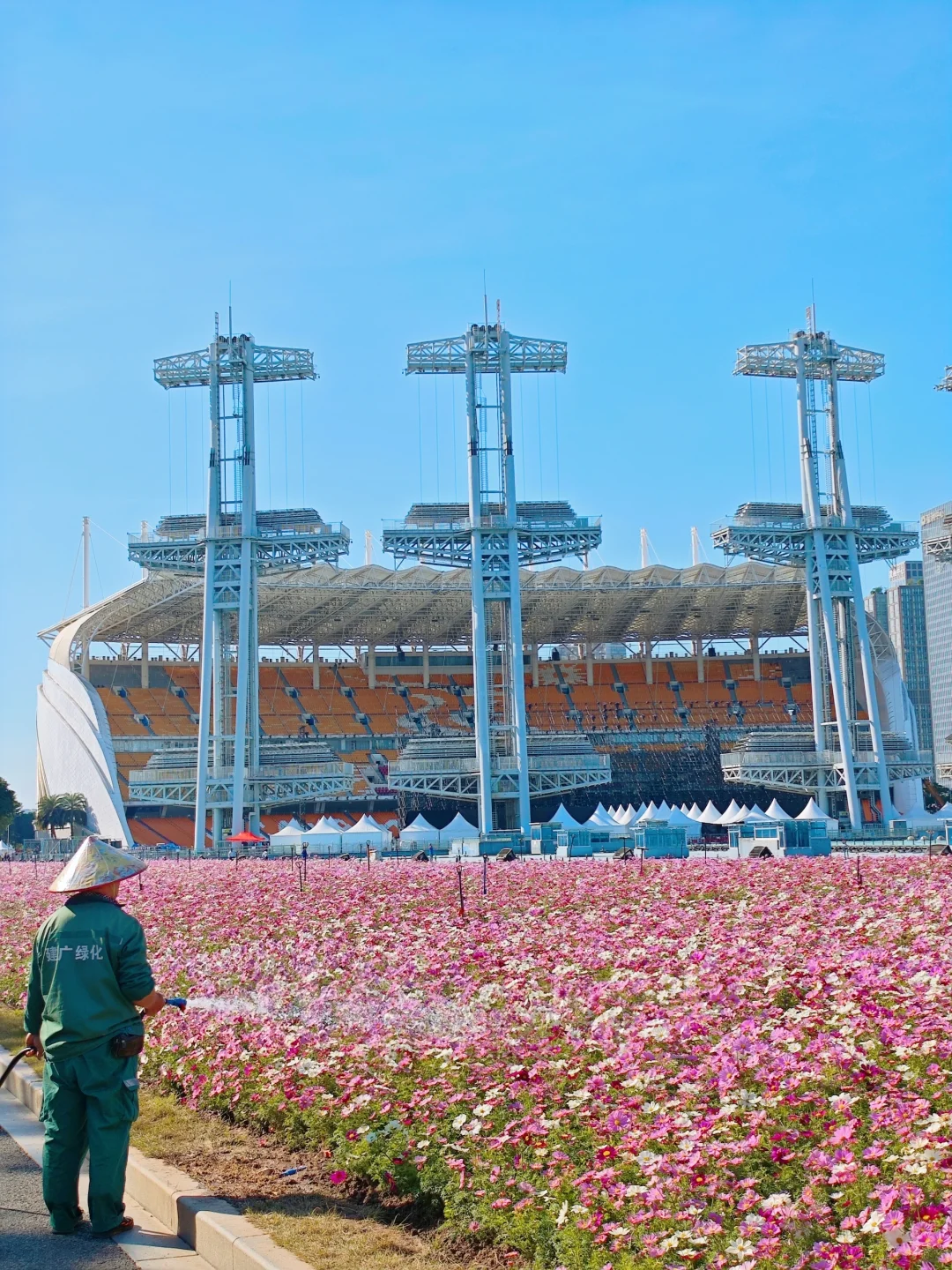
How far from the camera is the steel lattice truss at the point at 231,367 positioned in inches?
2808

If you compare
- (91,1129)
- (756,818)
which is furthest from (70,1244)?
(756,818)

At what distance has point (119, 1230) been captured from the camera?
835 cm

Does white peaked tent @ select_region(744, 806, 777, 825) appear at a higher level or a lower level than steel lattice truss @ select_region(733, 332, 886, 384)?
lower

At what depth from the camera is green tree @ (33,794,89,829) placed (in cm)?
7906

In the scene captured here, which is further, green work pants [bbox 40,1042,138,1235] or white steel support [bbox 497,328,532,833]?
white steel support [bbox 497,328,532,833]

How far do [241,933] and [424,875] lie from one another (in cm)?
969

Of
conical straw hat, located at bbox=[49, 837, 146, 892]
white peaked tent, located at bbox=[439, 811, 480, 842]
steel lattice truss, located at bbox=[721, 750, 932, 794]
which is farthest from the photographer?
steel lattice truss, located at bbox=[721, 750, 932, 794]

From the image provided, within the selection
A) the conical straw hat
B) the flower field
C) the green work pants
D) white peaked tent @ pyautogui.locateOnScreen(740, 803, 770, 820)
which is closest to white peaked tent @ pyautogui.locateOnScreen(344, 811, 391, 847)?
white peaked tent @ pyautogui.locateOnScreen(740, 803, 770, 820)

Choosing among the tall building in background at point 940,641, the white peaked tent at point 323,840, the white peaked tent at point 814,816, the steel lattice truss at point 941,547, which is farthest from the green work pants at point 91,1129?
the tall building in background at point 940,641

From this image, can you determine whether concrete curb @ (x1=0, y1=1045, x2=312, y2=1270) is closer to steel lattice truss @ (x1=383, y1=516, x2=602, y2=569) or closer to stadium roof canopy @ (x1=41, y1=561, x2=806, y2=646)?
steel lattice truss @ (x1=383, y1=516, x2=602, y2=569)

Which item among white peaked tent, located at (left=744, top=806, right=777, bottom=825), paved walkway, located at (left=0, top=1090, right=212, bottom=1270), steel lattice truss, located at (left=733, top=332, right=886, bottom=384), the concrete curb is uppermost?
steel lattice truss, located at (left=733, top=332, right=886, bottom=384)

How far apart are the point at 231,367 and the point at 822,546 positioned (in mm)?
31146

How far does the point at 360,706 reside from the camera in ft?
307

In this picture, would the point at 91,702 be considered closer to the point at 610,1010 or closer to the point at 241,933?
the point at 241,933
